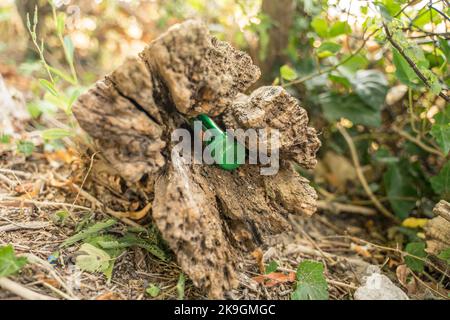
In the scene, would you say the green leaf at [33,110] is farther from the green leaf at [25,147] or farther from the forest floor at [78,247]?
the green leaf at [25,147]

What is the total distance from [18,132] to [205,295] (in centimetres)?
138

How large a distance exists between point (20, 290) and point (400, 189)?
1.84m

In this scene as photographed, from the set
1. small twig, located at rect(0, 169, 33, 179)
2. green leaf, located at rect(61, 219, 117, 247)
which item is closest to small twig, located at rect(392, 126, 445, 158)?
green leaf, located at rect(61, 219, 117, 247)

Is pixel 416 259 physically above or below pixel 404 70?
below

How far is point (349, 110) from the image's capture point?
6.87 ft

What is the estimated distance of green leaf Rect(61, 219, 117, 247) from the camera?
1.34 meters

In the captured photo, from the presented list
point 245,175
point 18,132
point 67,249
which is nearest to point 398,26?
point 245,175

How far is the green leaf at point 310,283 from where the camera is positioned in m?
1.29

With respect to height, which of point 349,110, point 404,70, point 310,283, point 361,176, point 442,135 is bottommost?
point 310,283

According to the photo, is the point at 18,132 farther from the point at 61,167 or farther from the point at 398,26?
the point at 398,26

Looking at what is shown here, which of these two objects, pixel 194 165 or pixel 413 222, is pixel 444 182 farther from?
pixel 194 165

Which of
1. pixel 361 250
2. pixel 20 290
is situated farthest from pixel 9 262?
pixel 361 250

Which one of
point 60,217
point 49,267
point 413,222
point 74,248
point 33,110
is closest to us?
point 49,267

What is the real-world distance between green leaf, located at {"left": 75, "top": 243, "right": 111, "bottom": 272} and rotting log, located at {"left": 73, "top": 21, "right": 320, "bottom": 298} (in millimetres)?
252
